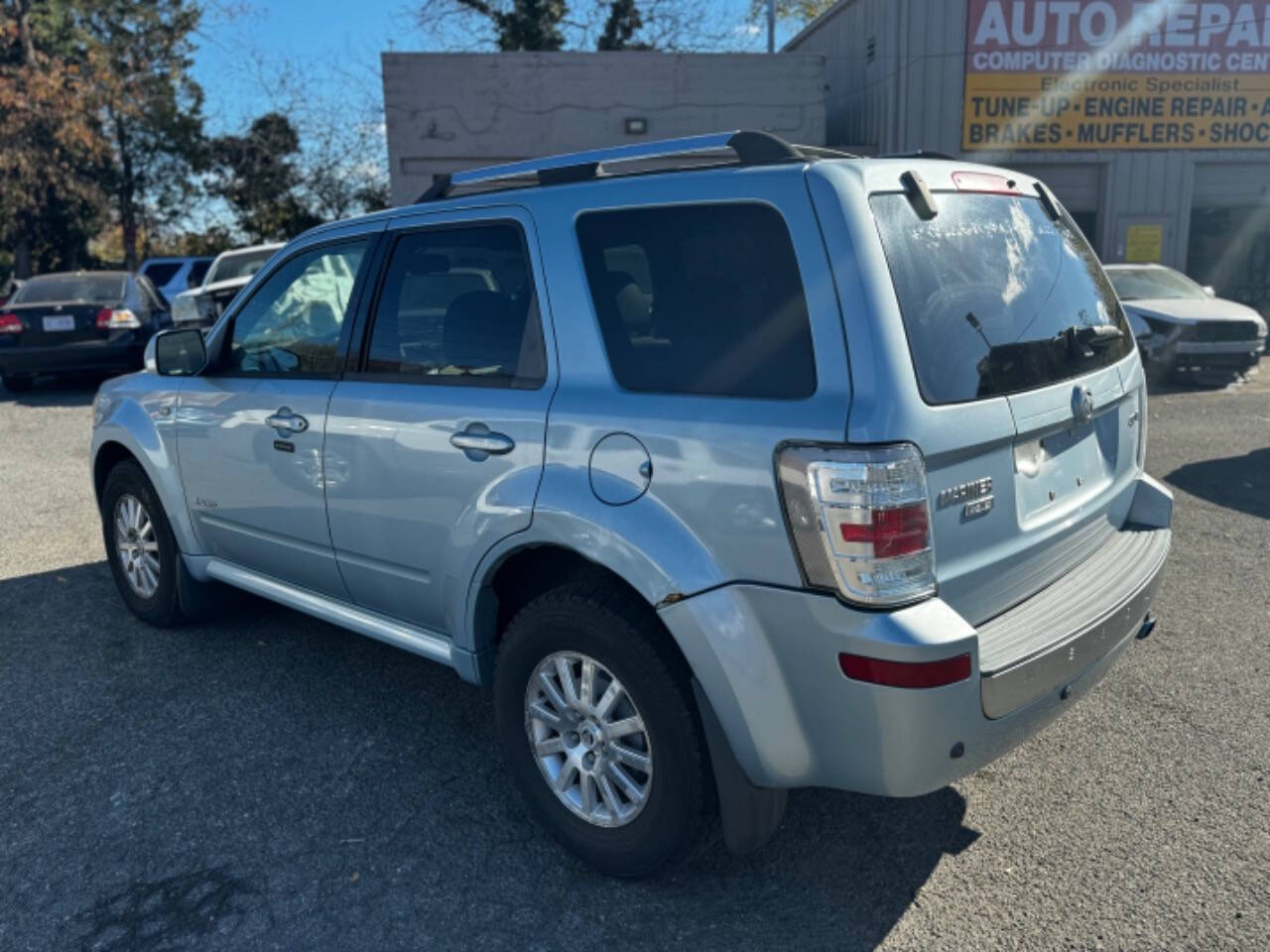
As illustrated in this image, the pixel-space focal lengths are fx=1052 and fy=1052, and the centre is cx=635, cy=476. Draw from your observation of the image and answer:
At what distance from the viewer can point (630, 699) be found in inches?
112

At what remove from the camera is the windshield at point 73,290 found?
13008 mm

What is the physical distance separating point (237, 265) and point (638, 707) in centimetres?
1419

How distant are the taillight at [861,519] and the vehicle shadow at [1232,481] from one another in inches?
200

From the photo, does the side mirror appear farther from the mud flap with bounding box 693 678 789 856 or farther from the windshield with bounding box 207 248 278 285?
the windshield with bounding box 207 248 278 285

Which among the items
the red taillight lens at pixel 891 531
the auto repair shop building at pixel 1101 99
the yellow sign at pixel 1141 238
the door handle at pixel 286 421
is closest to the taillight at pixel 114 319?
the door handle at pixel 286 421

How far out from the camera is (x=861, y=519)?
237 cm

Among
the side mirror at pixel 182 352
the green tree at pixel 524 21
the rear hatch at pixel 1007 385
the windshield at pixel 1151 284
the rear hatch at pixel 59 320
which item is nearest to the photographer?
the rear hatch at pixel 1007 385

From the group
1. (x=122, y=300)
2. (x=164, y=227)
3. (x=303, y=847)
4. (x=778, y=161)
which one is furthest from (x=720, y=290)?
(x=164, y=227)

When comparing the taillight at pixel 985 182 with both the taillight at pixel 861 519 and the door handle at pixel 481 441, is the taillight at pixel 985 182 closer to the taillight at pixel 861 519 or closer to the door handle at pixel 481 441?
the taillight at pixel 861 519

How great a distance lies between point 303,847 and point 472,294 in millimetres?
1794

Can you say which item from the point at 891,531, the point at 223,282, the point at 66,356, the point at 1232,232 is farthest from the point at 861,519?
the point at 1232,232

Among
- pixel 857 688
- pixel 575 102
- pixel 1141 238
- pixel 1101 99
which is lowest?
pixel 857 688

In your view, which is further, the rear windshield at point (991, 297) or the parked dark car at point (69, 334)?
the parked dark car at point (69, 334)

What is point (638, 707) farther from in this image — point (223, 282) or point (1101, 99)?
point (1101, 99)
